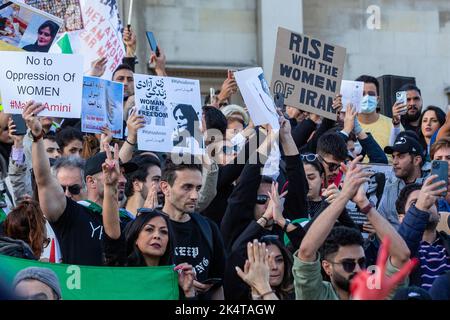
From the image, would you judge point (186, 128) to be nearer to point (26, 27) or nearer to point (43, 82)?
point (43, 82)

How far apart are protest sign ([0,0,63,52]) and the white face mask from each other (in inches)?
147

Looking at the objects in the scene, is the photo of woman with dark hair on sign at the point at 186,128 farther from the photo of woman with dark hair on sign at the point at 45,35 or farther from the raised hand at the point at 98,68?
the raised hand at the point at 98,68

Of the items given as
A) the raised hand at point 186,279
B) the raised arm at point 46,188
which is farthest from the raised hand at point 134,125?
the raised hand at point 186,279

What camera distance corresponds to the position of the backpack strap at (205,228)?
9.73m

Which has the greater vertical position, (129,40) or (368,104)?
(129,40)

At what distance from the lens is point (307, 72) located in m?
12.6

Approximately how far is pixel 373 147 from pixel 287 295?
419 cm

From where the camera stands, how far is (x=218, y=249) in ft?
32.0

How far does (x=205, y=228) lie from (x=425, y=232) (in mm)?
1630

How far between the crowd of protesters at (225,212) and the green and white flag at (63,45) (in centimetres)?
139

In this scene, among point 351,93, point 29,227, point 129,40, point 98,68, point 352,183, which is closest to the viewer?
point 352,183

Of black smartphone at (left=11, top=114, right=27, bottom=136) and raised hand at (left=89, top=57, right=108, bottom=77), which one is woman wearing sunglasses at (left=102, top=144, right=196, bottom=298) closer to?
black smartphone at (left=11, top=114, right=27, bottom=136)

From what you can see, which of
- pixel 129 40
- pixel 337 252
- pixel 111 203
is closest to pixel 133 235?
pixel 111 203

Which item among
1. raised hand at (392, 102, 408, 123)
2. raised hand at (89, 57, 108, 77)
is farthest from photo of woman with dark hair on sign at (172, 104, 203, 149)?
raised hand at (392, 102, 408, 123)
